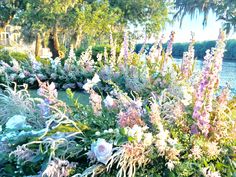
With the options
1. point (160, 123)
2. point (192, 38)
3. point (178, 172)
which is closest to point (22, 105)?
point (160, 123)

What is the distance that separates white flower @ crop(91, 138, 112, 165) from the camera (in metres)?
1.57

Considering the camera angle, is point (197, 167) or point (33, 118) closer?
point (197, 167)

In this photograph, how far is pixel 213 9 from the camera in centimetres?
2578

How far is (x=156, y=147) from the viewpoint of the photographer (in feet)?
5.52

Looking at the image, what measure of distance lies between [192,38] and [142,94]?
944 millimetres

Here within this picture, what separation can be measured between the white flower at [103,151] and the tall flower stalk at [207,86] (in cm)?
50

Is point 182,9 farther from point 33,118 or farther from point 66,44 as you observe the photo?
point 33,118

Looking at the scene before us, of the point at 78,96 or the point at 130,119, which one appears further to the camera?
the point at 78,96

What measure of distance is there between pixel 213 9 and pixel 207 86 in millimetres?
25427

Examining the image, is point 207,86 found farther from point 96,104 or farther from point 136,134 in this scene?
point 96,104

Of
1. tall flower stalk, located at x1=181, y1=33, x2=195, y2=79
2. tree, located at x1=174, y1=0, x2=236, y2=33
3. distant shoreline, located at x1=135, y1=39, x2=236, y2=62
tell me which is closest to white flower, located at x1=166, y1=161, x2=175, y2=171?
tall flower stalk, located at x1=181, y1=33, x2=195, y2=79

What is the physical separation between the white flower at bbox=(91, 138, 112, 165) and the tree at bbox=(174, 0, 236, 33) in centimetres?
2451

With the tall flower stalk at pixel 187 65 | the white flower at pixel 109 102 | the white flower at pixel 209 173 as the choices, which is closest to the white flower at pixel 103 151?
the white flower at pixel 209 173

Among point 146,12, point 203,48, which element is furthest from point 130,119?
point 203,48
